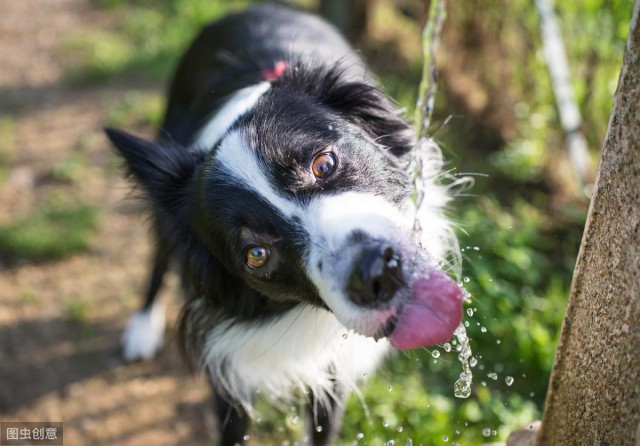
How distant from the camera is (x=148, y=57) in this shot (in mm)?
6242

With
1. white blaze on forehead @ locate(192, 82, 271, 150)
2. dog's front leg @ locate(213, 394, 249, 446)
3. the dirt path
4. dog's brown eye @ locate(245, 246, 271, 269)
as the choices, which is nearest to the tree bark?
dog's brown eye @ locate(245, 246, 271, 269)

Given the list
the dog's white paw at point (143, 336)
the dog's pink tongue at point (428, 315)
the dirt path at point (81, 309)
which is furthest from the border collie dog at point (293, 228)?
the dog's white paw at point (143, 336)

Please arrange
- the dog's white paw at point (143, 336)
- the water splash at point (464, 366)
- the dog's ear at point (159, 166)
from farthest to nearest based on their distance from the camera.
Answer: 1. the dog's white paw at point (143, 336)
2. the dog's ear at point (159, 166)
3. the water splash at point (464, 366)

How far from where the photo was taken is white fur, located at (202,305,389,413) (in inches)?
107

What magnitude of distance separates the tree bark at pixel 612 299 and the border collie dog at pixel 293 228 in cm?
36

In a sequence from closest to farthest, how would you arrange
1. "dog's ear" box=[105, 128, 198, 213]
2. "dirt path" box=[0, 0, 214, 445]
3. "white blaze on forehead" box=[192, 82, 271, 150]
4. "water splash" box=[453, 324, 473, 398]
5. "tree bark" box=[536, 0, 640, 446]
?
1. "tree bark" box=[536, 0, 640, 446]
2. "water splash" box=[453, 324, 473, 398]
3. "dog's ear" box=[105, 128, 198, 213]
4. "white blaze on forehead" box=[192, 82, 271, 150]
5. "dirt path" box=[0, 0, 214, 445]

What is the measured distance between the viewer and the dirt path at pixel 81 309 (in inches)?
142

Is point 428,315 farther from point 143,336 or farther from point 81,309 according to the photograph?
point 81,309

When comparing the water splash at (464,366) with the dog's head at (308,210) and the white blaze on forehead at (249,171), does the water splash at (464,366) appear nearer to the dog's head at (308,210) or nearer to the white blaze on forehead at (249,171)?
the dog's head at (308,210)

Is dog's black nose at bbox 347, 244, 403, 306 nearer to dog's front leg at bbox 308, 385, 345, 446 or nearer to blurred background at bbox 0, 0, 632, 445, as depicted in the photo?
blurred background at bbox 0, 0, 632, 445

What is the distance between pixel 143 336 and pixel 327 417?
133 centimetres

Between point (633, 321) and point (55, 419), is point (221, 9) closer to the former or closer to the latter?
point (55, 419)

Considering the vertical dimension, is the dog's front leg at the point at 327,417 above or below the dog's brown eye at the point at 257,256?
below

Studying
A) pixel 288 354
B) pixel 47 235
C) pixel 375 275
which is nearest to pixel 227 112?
pixel 288 354
